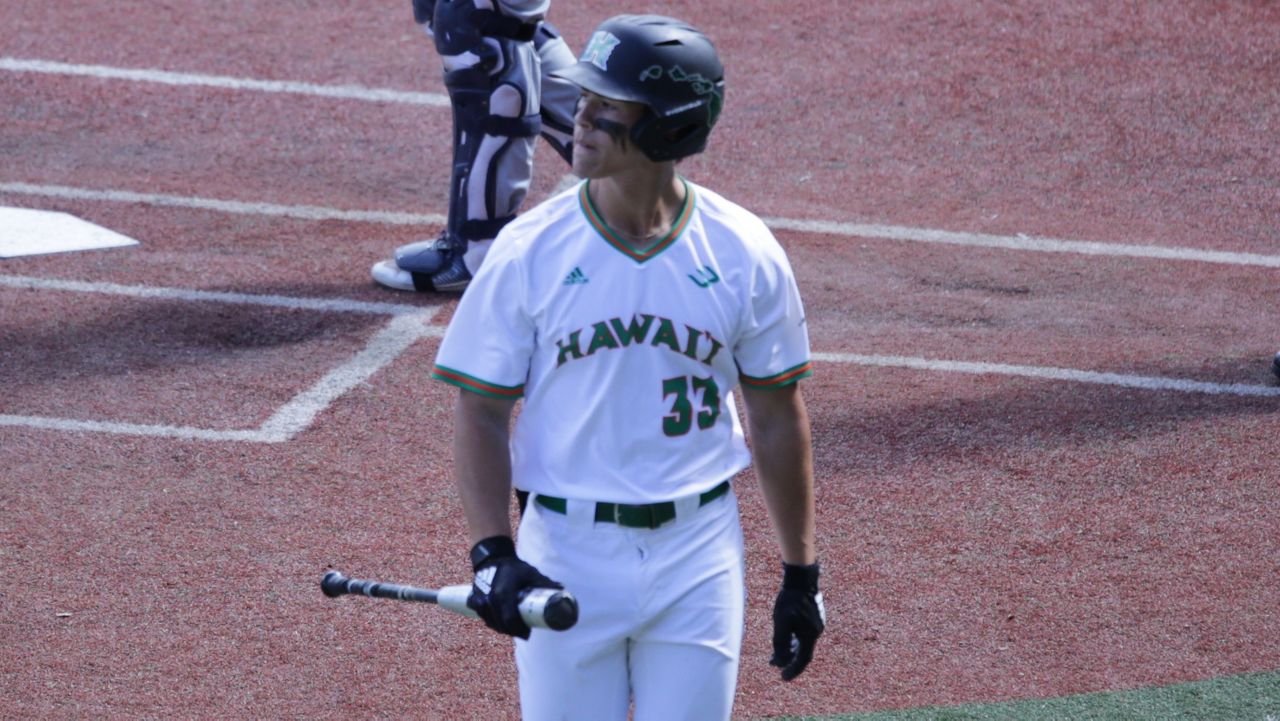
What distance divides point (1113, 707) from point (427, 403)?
A: 307 centimetres

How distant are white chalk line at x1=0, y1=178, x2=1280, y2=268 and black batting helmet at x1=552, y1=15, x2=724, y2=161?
5.44 meters

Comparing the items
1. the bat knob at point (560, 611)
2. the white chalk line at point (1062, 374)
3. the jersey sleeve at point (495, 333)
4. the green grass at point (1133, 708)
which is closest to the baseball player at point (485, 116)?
the white chalk line at point (1062, 374)

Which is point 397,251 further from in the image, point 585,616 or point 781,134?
point 585,616

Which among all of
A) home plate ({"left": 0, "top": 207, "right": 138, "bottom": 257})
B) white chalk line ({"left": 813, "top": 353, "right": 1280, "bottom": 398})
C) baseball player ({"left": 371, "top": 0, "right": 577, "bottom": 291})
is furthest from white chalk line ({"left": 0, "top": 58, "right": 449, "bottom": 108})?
white chalk line ({"left": 813, "top": 353, "right": 1280, "bottom": 398})

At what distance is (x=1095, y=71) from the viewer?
10812 millimetres

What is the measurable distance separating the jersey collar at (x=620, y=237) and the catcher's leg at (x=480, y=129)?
13.8 ft

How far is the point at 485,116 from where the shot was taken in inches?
293

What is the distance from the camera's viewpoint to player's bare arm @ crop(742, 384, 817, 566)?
3275mm

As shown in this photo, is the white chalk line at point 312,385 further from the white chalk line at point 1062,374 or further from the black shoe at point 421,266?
the white chalk line at point 1062,374

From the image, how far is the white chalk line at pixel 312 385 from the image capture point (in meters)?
6.18

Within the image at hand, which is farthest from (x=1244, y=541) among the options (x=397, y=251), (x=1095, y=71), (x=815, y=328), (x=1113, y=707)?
(x=1095, y=71)

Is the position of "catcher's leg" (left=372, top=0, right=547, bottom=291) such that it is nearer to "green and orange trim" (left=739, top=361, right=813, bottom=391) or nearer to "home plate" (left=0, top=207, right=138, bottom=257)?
"home plate" (left=0, top=207, right=138, bottom=257)

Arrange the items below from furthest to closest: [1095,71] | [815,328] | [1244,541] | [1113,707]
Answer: [1095,71] → [815,328] → [1244,541] → [1113,707]

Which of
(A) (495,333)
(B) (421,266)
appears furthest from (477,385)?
(B) (421,266)
